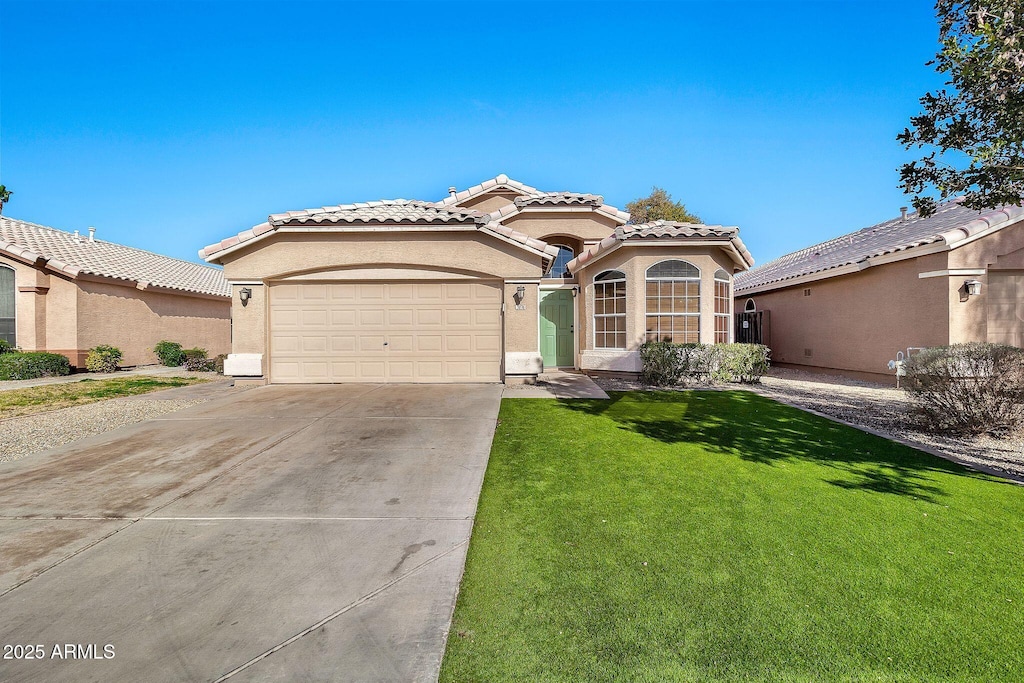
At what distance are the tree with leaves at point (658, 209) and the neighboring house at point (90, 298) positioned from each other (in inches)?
935

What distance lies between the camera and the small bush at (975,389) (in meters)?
6.29

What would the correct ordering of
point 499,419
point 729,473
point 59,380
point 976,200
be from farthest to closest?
point 59,380, point 499,419, point 976,200, point 729,473

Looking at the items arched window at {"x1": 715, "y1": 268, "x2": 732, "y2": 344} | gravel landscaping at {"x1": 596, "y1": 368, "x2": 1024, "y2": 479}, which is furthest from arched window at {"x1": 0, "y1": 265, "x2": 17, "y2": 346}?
arched window at {"x1": 715, "y1": 268, "x2": 732, "y2": 344}

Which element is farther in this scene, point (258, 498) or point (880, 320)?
point (880, 320)

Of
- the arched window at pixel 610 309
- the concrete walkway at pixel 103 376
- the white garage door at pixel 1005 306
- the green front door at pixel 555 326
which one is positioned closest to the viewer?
the white garage door at pixel 1005 306

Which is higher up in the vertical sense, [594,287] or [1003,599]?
[594,287]

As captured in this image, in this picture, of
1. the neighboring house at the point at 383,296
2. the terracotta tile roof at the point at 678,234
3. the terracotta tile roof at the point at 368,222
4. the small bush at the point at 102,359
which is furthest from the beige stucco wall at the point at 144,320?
the terracotta tile roof at the point at 678,234

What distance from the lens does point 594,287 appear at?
13711 mm

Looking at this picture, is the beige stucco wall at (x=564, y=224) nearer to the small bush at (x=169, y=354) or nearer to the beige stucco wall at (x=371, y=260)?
the beige stucco wall at (x=371, y=260)

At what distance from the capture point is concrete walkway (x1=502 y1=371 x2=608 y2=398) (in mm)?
9958

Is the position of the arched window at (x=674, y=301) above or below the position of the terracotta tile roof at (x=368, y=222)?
below

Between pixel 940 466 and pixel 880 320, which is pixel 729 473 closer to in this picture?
pixel 940 466

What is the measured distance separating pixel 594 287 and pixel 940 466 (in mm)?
9287

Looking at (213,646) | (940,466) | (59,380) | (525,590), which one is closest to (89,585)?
(213,646)
